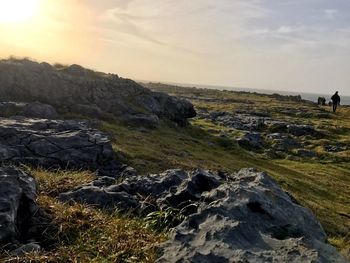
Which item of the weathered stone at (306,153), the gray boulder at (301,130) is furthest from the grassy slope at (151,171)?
the gray boulder at (301,130)

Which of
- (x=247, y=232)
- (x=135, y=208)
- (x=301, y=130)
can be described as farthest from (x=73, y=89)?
(x=301, y=130)

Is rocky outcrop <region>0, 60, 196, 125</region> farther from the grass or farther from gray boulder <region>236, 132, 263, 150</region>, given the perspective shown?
the grass

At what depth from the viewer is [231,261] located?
25.7 feet

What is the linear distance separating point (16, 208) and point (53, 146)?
11.8m

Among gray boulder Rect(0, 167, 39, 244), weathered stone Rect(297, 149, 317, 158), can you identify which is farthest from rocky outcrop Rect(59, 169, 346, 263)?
weathered stone Rect(297, 149, 317, 158)

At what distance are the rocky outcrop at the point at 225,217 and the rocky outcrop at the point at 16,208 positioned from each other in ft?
6.26

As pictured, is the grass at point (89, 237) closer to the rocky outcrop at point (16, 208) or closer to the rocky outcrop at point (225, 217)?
the rocky outcrop at point (16, 208)

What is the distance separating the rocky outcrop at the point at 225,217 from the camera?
27.0ft

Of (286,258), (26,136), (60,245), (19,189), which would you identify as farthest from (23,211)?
(26,136)

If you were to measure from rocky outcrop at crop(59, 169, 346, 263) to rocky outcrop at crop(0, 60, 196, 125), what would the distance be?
1021 inches

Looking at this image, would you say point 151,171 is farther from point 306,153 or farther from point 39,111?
point 306,153

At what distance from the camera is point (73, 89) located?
39906 millimetres

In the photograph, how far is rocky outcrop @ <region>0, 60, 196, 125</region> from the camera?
37719 mm

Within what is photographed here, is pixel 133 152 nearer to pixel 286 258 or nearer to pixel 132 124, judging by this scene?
pixel 132 124
